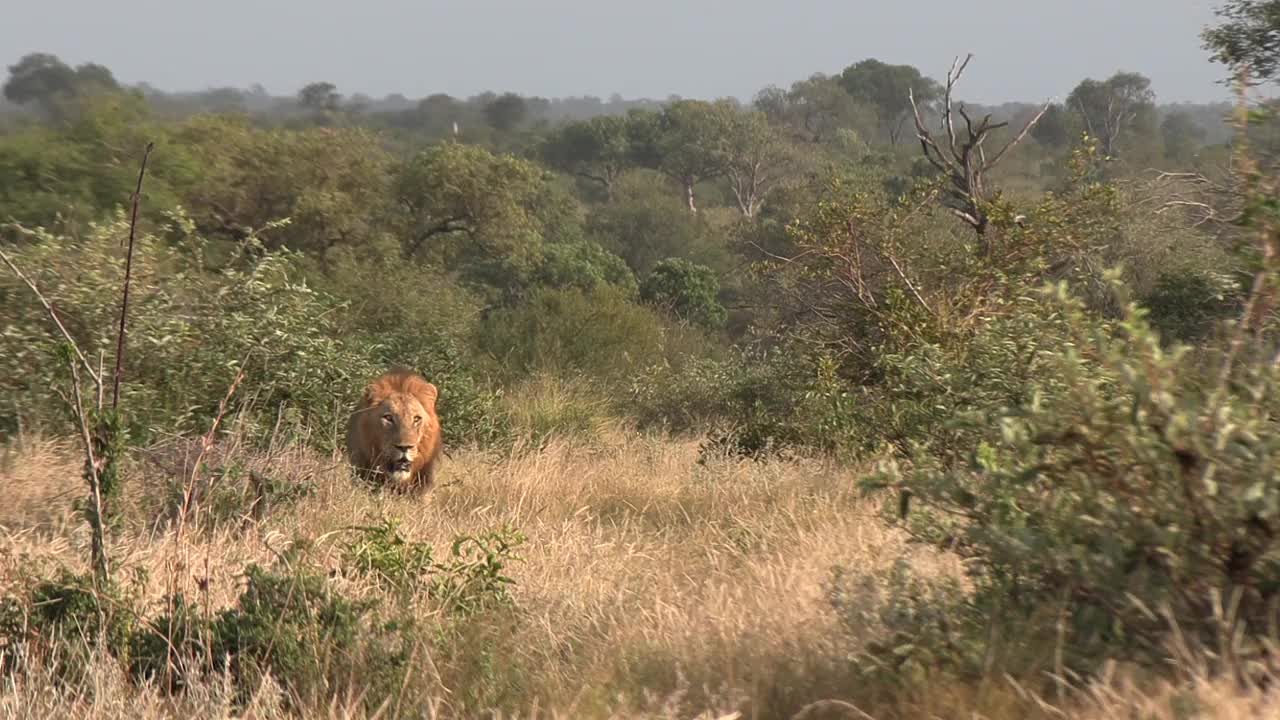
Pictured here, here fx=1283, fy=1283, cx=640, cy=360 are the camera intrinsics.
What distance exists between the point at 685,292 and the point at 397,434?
2042cm

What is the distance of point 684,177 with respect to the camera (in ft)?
165

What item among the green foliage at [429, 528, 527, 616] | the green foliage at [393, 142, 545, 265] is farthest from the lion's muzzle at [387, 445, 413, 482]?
the green foliage at [393, 142, 545, 265]

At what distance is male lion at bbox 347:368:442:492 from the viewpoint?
731 centimetres

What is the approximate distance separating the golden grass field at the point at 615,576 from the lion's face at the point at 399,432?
237mm

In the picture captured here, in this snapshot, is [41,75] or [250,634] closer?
[250,634]

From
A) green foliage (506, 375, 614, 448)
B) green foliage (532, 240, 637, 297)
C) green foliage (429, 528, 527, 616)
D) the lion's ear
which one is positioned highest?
green foliage (429, 528, 527, 616)

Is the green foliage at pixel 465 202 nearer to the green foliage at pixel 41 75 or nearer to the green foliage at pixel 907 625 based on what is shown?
the green foliage at pixel 41 75

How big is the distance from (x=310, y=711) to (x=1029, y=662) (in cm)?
195

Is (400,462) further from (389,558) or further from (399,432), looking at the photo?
(389,558)

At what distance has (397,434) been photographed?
7.32 metres

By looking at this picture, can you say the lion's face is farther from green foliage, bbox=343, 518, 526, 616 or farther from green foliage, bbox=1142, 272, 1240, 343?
green foliage, bbox=1142, 272, 1240, 343

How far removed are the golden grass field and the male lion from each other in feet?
0.65

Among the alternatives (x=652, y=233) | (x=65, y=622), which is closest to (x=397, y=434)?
(x=65, y=622)

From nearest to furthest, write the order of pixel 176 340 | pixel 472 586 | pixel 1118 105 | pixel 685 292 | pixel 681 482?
pixel 472 586 → pixel 681 482 → pixel 176 340 → pixel 685 292 → pixel 1118 105
